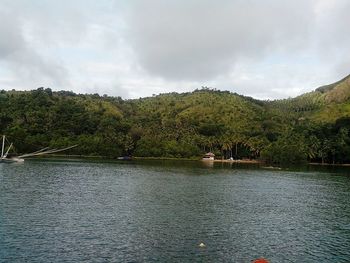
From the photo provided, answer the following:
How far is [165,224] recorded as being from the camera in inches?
1882

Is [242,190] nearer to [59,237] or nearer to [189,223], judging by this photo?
[189,223]

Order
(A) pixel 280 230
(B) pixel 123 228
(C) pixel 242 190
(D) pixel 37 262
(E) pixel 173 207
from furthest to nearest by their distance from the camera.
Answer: (C) pixel 242 190 → (E) pixel 173 207 → (A) pixel 280 230 → (B) pixel 123 228 → (D) pixel 37 262

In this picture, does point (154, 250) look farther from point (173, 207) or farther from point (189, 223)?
point (173, 207)

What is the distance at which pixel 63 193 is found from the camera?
2771 inches

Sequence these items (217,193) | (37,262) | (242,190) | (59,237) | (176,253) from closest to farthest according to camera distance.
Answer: (37,262) → (176,253) → (59,237) → (217,193) → (242,190)

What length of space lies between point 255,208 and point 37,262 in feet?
127

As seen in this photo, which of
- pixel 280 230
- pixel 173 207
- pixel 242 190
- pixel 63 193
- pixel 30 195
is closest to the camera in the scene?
pixel 280 230

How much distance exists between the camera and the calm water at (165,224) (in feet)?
119

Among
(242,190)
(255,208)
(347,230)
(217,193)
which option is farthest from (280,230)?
(242,190)

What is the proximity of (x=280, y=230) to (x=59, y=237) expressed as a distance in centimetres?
2509

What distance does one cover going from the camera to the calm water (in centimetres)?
3619

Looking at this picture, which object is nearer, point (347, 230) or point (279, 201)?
point (347, 230)

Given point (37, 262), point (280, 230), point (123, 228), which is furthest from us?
point (280, 230)

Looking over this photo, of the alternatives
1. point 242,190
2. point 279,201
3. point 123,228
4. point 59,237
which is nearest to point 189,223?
point 123,228
